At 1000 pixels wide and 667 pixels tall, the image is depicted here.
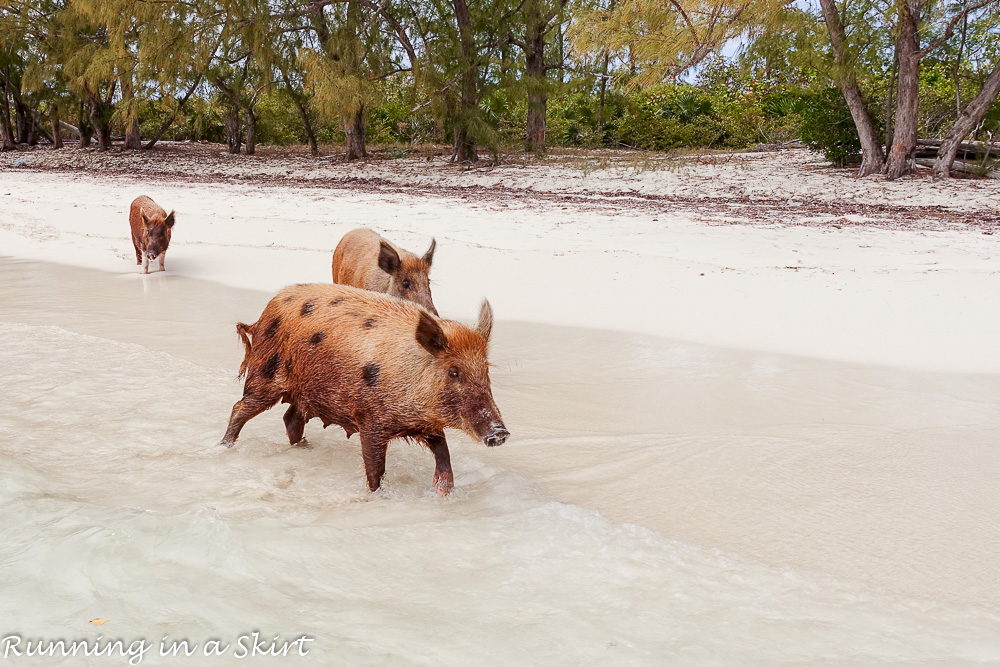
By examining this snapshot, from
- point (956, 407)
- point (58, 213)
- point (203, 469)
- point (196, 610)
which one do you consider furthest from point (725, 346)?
point (58, 213)

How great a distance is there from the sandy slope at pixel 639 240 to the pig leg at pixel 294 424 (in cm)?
378

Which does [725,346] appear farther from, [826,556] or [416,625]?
[416,625]

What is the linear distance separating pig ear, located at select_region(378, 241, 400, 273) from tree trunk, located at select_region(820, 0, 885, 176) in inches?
555

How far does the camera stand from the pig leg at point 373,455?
13.3 ft

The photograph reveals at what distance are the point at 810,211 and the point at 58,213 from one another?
1234 centimetres

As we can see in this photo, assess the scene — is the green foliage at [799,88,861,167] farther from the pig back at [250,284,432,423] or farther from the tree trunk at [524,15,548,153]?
the pig back at [250,284,432,423]

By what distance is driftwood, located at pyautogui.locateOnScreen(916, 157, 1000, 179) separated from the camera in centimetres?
1744

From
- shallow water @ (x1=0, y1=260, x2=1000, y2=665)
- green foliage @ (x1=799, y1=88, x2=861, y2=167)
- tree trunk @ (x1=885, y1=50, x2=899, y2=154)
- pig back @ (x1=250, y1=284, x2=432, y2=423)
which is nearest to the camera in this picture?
shallow water @ (x1=0, y1=260, x2=1000, y2=665)

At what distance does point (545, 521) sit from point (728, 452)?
1486 millimetres

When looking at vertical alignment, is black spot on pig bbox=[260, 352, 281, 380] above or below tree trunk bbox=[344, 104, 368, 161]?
below

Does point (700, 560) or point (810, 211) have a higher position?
point (810, 211)

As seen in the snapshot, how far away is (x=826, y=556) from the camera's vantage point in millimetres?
3762

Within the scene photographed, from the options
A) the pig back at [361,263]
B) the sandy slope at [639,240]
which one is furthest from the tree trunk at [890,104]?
the pig back at [361,263]

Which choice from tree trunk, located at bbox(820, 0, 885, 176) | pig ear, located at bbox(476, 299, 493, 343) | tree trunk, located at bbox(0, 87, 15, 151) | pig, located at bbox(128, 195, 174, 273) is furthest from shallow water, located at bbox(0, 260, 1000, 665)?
tree trunk, located at bbox(0, 87, 15, 151)
